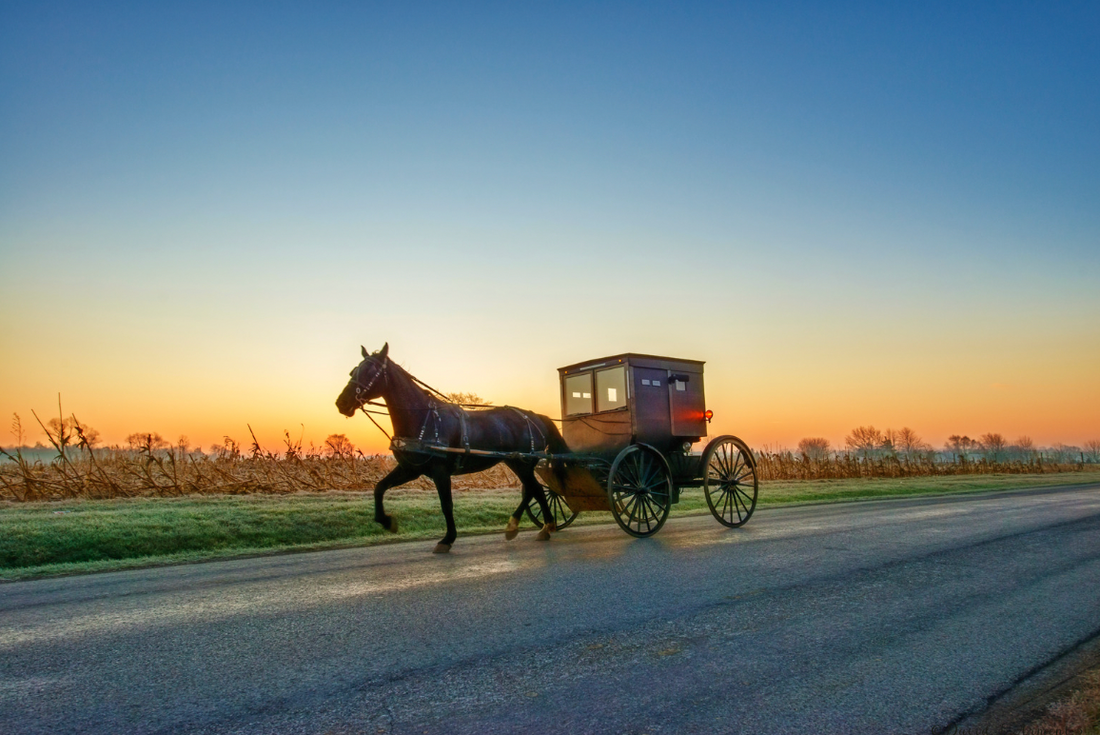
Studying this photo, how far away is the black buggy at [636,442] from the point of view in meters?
10.9

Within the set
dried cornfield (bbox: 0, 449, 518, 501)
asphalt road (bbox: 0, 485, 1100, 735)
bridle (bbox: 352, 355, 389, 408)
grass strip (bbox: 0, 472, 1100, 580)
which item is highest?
bridle (bbox: 352, 355, 389, 408)

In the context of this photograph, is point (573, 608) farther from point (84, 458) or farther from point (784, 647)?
point (84, 458)

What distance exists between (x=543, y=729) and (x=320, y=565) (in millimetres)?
5486

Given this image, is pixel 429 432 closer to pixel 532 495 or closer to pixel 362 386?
pixel 362 386

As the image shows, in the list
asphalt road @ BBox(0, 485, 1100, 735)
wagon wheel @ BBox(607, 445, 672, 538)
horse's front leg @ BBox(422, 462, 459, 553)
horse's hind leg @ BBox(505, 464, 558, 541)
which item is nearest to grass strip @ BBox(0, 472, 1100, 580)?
horse's hind leg @ BBox(505, 464, 558, 541)

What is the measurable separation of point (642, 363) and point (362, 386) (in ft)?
15.0

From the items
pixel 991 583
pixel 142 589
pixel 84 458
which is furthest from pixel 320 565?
pixel 84 458

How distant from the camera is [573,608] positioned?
5.63 metres

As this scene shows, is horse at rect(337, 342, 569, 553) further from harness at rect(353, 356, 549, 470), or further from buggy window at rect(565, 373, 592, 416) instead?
buggy window at rect(565, 373, 592, 416)

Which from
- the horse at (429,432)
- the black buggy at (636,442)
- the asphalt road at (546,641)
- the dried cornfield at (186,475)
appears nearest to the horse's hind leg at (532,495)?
the horse at (429,432)

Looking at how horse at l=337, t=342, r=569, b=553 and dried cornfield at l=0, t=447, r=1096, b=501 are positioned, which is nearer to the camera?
horse at l=337, t=342, r=569, b=553

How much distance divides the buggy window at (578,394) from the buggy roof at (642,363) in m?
0.14

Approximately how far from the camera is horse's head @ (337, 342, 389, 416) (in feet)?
30.1

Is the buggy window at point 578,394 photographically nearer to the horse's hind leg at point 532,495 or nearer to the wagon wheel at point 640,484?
the wagon wheel at point 640,484
